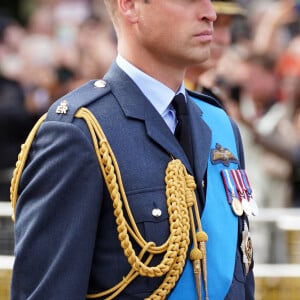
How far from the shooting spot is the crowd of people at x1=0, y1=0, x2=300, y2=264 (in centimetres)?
788

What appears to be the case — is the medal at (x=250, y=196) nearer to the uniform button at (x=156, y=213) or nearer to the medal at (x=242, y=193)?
the medal at (x=242, y=193)

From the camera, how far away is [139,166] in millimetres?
3268

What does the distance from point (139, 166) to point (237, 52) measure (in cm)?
710

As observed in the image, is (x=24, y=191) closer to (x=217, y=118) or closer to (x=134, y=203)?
(x=134, y=203)

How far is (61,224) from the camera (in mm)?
3172

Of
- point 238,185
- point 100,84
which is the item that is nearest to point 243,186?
point 238,185

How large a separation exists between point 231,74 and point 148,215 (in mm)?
6359

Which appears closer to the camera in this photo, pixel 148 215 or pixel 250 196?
pixel 148 215

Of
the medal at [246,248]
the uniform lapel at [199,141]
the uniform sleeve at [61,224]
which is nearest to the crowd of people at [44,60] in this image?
the uniform lapel at [199,141]

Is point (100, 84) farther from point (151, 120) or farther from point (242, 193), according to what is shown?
point (242, 193)

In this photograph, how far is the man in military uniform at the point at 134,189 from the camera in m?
3.17

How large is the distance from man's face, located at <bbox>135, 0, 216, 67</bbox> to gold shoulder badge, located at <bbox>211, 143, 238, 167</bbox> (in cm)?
33

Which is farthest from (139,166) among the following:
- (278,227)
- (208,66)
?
(278,227)

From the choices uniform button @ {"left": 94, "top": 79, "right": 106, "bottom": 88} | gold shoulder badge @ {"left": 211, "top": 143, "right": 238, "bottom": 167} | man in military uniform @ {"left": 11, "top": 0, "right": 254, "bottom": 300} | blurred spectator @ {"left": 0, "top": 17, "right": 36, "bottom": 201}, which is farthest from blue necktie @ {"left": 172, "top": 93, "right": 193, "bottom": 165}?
blurred spectator @ {"left": 0, "top": 17, "right": 36, "bottom": 201}
